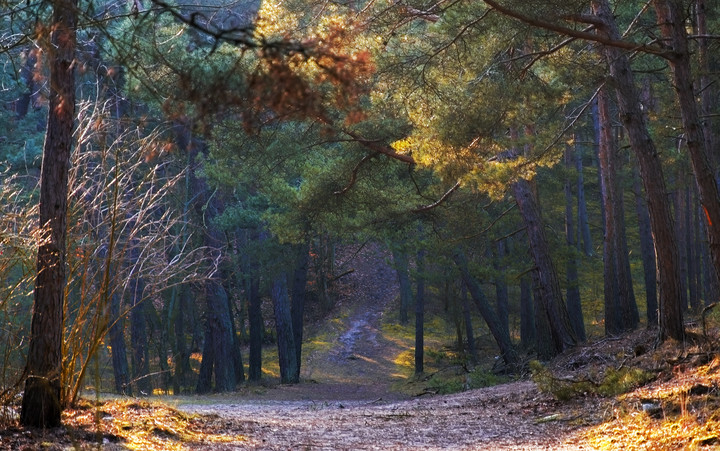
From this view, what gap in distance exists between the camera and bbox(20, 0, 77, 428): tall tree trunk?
578 centimetres

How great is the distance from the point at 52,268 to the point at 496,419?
541 cm

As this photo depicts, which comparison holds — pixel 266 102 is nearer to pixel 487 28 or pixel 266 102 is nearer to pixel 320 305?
pixel 487 28

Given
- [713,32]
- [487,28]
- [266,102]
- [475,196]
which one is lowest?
[266,102]

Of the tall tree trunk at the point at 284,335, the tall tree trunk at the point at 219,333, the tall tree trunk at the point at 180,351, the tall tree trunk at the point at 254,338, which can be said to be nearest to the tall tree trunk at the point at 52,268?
the tall tree trunk at the point at 219,333

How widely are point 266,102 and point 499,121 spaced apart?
6.88 metres

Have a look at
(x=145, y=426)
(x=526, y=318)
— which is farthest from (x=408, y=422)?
(x=526, y=318)

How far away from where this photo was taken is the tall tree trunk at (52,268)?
19.0 ft

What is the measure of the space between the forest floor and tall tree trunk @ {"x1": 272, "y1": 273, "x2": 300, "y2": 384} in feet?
23.0

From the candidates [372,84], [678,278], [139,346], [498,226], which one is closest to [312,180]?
[372,84]

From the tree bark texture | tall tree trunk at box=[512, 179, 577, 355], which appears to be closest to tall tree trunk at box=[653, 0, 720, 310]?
tall tree trunk at box=[512, 179, 577, 355]

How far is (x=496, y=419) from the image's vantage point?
8.66m

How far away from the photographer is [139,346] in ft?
70.9

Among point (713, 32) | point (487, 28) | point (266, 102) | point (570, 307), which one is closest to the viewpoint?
point (266, 102)

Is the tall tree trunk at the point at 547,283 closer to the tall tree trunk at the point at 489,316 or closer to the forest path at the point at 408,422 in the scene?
the forest path at the point at 408,422
